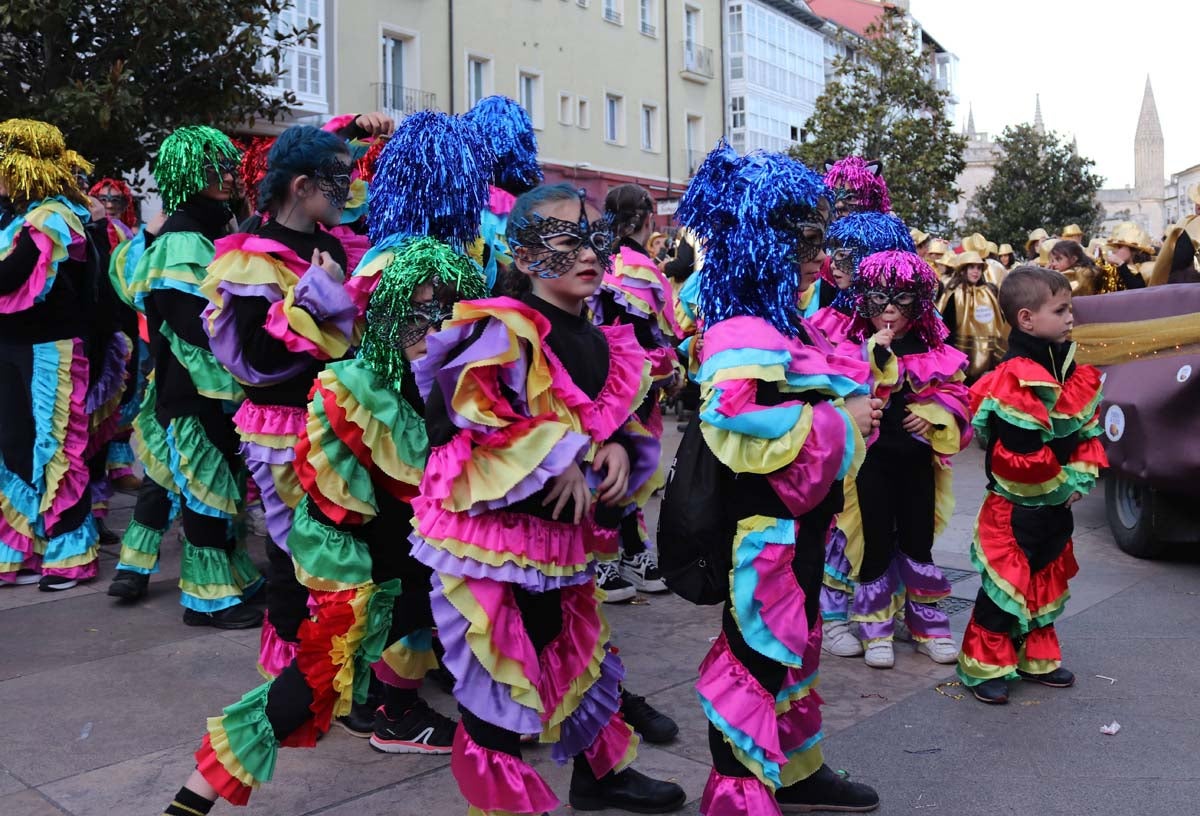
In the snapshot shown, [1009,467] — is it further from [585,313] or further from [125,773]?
[125,773]

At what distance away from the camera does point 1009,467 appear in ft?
13.8

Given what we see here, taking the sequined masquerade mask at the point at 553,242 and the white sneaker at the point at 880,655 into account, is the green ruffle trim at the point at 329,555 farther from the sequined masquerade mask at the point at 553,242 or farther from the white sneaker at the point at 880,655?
the white sneaker at the point at 880,655

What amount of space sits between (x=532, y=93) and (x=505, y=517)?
27.0 metres

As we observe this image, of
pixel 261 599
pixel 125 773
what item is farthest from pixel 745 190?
pixel 261 599

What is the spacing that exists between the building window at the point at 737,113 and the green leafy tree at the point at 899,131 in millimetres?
11342

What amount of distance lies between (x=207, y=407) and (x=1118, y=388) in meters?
4.60

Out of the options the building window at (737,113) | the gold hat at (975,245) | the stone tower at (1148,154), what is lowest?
the gold hat at (975,245)

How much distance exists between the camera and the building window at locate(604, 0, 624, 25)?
3100 centimetres

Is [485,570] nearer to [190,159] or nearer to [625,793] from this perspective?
[625,793]

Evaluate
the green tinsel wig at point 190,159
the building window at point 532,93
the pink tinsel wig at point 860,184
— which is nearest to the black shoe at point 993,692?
the pink tinsel wig at point 860,184

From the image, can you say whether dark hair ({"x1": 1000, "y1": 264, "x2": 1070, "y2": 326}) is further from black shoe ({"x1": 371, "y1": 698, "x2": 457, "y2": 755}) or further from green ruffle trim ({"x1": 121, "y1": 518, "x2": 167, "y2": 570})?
green ruffle trim ({"x1": 121, "y1": 518, "x2": 167, "y2": 570})

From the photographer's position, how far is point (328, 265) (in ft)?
12.8

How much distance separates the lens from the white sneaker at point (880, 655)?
4.59m

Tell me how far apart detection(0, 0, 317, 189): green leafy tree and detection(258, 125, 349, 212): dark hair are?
4.21 meters
